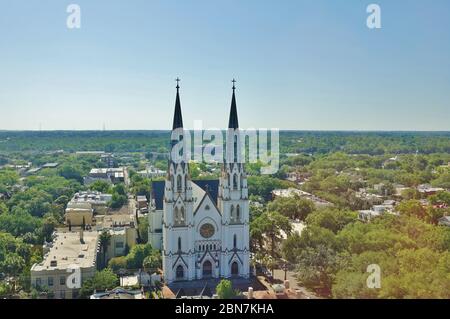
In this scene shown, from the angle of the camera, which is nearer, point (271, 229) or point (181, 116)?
point (181, 116)

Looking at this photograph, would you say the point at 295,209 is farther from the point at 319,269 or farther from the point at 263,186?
the point at 319,269

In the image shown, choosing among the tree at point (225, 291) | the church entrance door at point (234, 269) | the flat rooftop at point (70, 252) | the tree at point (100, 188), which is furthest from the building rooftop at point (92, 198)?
the tree at point (225, 291)

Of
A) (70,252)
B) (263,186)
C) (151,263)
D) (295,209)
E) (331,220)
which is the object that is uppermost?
(331,220)

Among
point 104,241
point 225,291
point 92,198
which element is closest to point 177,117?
point 225,291

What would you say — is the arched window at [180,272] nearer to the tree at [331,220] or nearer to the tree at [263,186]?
the tree at [331,220]

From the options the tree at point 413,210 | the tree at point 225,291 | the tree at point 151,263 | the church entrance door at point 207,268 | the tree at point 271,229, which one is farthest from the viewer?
the tree at point 413,210

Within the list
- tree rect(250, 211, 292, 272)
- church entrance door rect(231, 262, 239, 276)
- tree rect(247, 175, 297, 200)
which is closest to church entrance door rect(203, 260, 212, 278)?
church entrance door rect(231, 262, 239, 276)
